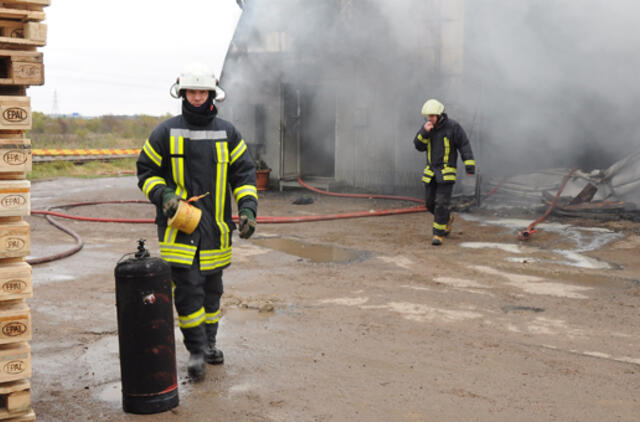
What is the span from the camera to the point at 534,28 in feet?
40.1

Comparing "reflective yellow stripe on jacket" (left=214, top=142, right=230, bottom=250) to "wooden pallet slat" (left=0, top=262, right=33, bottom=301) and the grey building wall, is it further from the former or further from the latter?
the grey building wall

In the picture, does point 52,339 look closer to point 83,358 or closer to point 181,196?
point 83,358

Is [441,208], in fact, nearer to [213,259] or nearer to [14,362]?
[213,259]

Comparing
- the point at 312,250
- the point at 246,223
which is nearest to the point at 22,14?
the point at 246,223

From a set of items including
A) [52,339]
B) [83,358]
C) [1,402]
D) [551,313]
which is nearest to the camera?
[1,402]

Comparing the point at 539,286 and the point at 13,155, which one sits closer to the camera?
the point at 13,155

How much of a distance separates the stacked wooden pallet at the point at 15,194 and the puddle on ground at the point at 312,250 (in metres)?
4.63

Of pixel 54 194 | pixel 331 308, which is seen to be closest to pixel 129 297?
pixel 331 308

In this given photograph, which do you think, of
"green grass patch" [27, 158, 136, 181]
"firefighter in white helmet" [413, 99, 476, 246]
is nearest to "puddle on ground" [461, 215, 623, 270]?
"firefighter in white helmet" [413, 99, 476, 246]

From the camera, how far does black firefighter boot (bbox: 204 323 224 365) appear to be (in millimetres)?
4270

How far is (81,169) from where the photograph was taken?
2208 centimetres

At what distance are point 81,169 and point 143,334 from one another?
781 inches

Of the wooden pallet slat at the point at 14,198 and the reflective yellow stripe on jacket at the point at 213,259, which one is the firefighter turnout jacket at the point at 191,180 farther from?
the wooden pallet slat at the point at 14,198

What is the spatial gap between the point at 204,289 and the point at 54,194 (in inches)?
461
